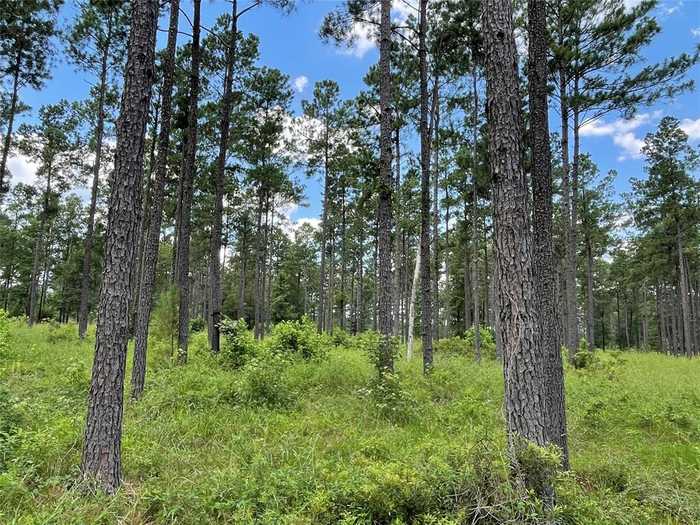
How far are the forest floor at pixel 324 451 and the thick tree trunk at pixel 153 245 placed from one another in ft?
1.87

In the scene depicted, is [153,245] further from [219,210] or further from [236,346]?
[236,346]

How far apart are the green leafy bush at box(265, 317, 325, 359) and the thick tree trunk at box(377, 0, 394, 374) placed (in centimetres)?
280

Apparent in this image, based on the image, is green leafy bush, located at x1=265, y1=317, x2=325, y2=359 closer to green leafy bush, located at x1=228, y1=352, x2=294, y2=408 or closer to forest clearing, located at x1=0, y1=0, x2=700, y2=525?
forest clearing, located at x1=0, y1=0, x2=700, y2=525

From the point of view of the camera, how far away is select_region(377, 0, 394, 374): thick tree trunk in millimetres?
7363

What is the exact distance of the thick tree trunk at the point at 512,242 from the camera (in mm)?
3150

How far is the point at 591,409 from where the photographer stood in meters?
6.39

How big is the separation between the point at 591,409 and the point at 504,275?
186 inches

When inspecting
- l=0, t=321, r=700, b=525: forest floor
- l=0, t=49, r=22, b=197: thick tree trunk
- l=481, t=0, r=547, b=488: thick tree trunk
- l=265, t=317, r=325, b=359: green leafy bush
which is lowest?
l=0, t=321, r=700, b=525: forest floor

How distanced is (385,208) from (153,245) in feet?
14.3

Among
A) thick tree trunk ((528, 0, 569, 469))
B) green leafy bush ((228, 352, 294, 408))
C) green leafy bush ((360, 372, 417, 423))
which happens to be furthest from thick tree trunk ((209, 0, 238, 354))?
thick tree trunk ((528, 0, 569, 469))

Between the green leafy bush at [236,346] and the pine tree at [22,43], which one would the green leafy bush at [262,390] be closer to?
the green leafy bush at [236,346]

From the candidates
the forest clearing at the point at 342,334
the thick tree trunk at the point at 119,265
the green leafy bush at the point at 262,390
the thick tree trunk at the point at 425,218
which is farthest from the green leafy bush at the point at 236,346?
the thick tree trunk at the point at 119,265

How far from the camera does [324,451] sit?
4.35 meters

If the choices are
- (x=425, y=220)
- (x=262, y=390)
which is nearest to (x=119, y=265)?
(x=262, y=390)
